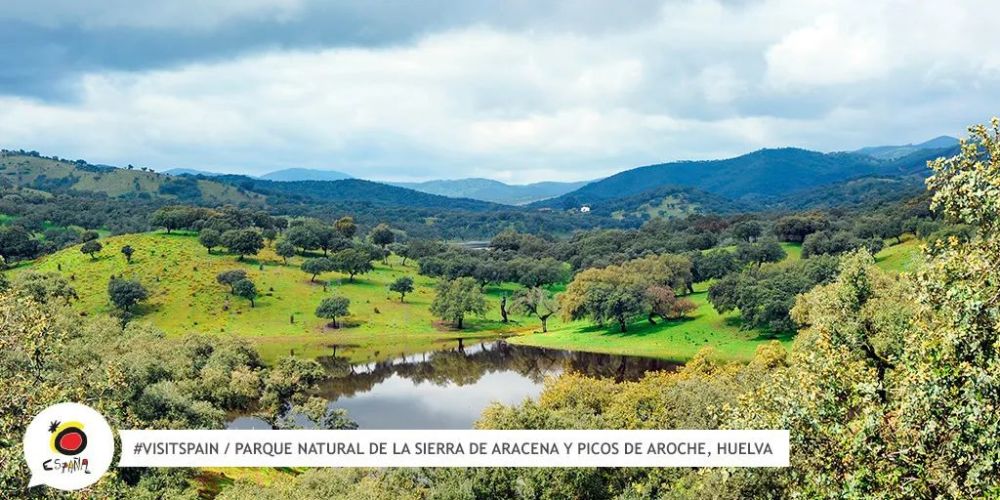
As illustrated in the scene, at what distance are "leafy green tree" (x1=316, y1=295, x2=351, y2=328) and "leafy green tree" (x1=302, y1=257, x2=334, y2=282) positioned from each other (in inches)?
907

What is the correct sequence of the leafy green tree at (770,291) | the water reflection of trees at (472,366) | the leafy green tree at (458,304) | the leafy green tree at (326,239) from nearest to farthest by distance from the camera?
the water reflection of trees at (472,366) → the leafy green tree at (770,291) → the leafy green tree at (458,304) → the leafy green tree at (326,239)

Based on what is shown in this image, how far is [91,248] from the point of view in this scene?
14538 cm

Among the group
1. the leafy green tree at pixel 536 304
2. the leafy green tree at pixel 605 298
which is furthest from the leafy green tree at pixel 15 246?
the leafy green tree at pixel 605 298

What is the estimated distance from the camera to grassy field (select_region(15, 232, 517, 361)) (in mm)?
118875

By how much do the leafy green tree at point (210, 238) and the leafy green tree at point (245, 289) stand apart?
30.5 m

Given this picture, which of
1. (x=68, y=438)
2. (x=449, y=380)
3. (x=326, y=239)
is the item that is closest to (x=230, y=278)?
(x=326, y=239)

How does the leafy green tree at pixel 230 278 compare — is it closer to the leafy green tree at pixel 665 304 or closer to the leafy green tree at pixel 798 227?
the leafy green tree at pixel 665 304

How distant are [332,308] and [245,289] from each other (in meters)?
21.5

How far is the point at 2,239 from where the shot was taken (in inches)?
6294

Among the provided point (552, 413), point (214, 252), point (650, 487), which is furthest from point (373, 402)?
point (214, 252)

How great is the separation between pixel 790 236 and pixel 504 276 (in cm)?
8322

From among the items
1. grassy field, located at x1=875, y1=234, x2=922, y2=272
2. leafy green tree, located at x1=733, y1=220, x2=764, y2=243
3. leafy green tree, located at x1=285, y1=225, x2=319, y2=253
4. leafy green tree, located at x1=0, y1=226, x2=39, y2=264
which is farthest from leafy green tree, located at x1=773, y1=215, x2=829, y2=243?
leafy green tree, located at x1=0, y1=226, x2=39, y2=264

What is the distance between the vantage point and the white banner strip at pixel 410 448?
22.1m

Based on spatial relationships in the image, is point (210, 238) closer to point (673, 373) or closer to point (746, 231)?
point (673, 373)
